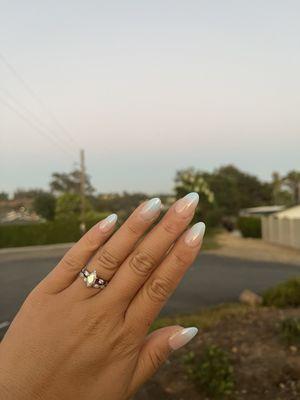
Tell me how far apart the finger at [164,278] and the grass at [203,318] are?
666 centimetres

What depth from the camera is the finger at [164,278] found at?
162 centimetres

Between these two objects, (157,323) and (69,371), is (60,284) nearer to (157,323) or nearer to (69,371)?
(69,371)

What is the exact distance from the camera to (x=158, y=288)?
169 cm

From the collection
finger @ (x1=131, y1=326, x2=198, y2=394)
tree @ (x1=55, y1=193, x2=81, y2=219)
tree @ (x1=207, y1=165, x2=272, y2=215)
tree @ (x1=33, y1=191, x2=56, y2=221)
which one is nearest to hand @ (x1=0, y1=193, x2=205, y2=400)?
finger @ (x1=131, y1=326, x2=198, y2=394)

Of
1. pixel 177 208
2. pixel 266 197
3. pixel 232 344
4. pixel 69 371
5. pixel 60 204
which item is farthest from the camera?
pixel 266 197

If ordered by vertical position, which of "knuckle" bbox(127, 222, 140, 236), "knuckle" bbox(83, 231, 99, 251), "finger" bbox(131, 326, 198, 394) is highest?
"knuckle" bbox(127, 222, 140, 236)

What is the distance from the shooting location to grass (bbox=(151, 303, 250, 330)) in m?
8.76

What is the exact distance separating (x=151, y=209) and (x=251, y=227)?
→ 39.2 meters

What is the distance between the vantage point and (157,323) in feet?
32.1

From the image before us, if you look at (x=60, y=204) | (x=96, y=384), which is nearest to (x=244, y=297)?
(x=96, y=384)

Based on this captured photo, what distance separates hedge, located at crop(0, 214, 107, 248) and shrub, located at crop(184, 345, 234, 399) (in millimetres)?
32741

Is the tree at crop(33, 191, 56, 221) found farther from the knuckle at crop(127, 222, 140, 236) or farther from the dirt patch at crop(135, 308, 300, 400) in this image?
the knuckle at crop(127, 222, 140, 236)

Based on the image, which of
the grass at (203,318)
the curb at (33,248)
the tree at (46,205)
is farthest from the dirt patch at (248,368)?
the tree at (46,205)

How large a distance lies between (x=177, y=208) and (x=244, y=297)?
10.5 meters
